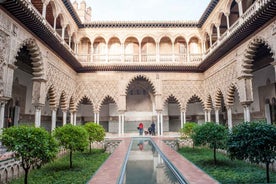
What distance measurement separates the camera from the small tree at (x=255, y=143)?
516cm

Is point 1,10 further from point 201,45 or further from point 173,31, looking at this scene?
point 201,45

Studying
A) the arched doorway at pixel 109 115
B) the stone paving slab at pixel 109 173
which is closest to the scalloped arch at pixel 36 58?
the stone paving slab at pixel 109 173

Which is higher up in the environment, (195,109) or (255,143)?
(195,109)

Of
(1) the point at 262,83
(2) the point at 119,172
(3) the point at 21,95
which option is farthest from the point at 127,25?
(2) the point at 119,172

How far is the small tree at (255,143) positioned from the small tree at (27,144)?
15.7ft

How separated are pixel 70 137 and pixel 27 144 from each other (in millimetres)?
2653

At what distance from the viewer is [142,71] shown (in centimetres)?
1723

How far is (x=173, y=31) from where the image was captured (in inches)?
696

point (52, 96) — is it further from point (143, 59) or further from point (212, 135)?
point (212, 135)

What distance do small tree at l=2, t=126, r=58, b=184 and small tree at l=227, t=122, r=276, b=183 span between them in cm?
480

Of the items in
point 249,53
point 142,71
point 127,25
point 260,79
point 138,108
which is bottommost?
point 138,108

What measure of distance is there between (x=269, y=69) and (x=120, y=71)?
1045 cm

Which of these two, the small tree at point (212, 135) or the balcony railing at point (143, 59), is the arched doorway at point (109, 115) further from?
the small tree at point (212, 135)

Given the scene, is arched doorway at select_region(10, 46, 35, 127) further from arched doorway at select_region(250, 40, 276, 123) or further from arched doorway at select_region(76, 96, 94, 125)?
arched doorway at select_region(250, 40, 276, 123)
